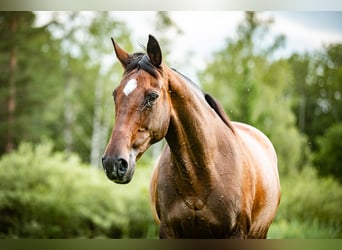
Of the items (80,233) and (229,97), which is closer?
(80,233)

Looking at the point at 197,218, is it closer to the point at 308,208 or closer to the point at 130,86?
the point at 130,86

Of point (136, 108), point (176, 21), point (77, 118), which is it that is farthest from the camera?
point (77, 118)

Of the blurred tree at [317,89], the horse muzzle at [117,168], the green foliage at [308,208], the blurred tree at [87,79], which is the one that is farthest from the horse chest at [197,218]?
the blurred tree at [87,79]

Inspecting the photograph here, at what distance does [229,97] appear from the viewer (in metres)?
6.41

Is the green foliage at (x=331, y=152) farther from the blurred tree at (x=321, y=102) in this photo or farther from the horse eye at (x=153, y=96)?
the horse eye at (x=153, y=96)

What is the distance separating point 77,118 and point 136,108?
15.0 ft

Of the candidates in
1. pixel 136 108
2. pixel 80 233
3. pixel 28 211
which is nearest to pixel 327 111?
pixel 80 233

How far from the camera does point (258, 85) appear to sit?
21.3ft

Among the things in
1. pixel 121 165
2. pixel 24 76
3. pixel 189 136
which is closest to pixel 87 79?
pixel 24 76

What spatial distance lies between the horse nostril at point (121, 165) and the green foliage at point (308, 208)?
10.6ft

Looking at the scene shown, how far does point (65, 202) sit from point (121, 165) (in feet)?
12.8

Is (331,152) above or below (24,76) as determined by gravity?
below
